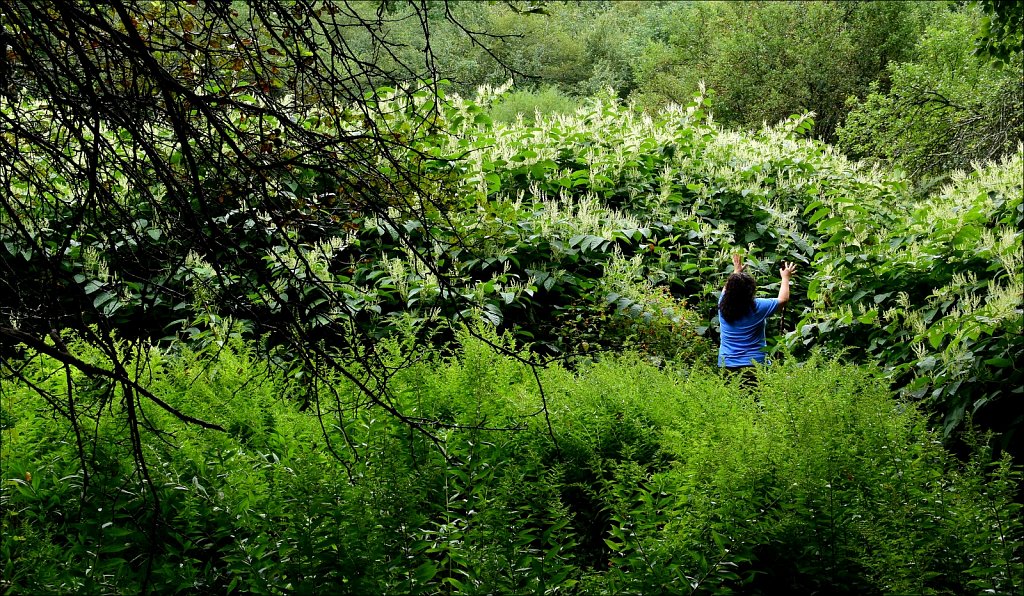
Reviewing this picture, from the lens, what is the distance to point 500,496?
2453 mm

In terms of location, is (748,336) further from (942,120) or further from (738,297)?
(942,120)

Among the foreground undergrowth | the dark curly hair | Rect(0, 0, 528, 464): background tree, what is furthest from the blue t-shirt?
Rect(0, 0, 528, 464): background tree

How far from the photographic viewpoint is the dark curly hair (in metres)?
5.62

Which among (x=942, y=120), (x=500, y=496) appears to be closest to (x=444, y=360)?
(x=500, y=496)

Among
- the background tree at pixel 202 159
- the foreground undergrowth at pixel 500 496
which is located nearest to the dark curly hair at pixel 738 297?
the foreground undergrowth at pixel 500 496

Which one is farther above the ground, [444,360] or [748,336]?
[748,336]

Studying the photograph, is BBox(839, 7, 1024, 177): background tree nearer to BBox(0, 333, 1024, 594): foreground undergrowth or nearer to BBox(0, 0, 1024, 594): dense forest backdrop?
BBox(0, 0, 1024, 594): dense forest backdrop

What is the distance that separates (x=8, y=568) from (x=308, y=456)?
2.89 ft

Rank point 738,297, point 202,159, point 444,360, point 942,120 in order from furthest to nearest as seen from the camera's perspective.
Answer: point 942,120 → point 738,297 → point 444,360 → point 202,159

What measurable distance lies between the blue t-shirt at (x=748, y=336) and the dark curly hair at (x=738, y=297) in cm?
4

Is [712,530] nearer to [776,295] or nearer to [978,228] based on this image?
[978,228]

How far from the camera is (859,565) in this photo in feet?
7.87

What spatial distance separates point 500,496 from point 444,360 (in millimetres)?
2469

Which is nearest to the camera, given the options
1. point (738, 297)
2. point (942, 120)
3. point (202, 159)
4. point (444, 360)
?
point (202, 159)
